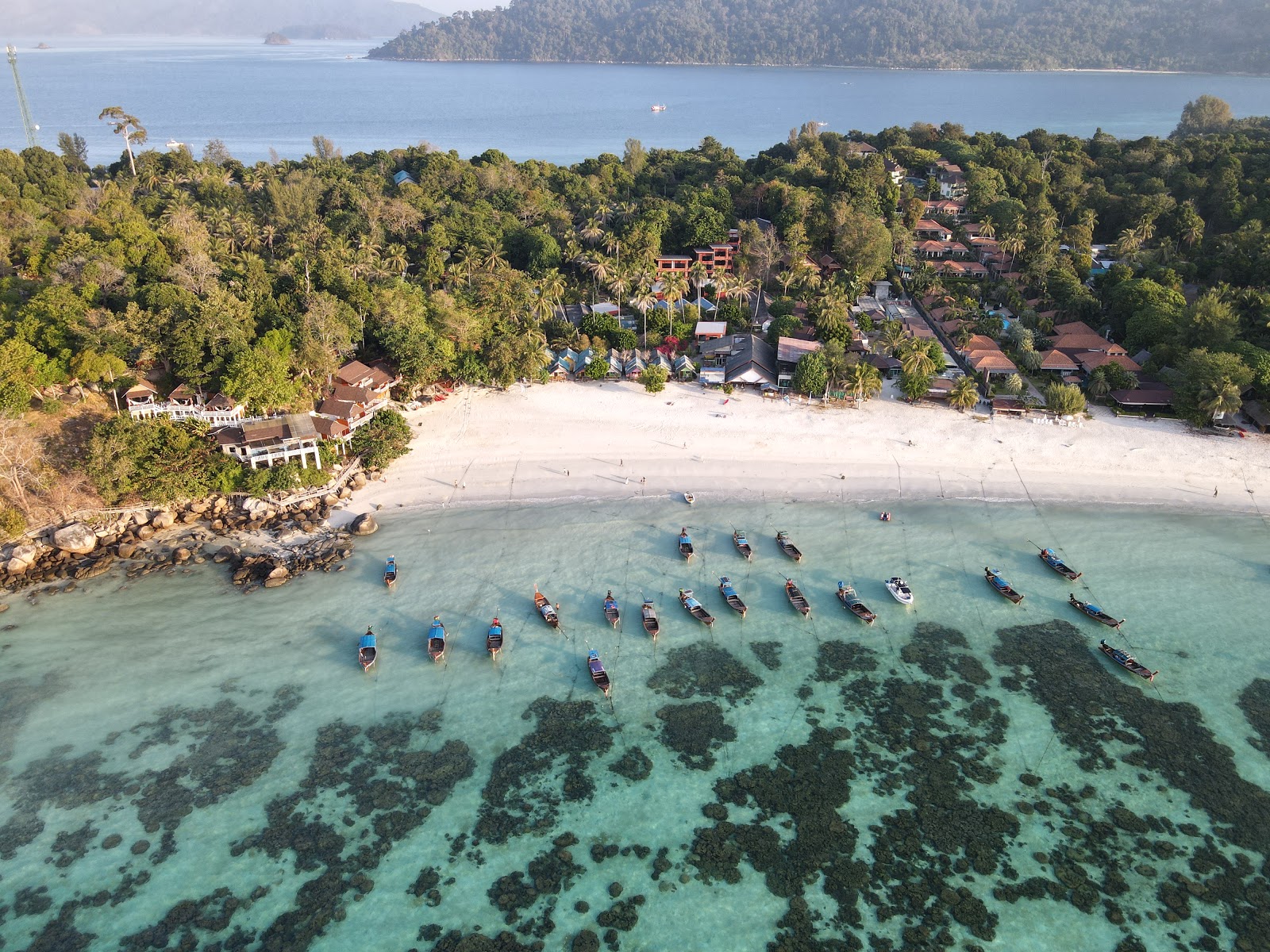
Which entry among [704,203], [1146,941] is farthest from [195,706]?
[704,203]

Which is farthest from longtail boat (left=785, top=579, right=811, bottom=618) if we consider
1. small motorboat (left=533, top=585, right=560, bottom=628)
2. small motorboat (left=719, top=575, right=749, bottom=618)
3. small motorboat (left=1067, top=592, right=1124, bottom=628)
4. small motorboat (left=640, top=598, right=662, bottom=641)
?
small motorboat (left=1067, top=592, right=1124, bottom=628)

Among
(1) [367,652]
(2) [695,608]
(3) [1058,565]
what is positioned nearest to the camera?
(1) [367,652]

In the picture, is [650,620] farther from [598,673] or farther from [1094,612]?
[1094,612]

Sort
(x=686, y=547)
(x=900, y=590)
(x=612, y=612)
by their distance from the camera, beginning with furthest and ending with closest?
(x=686, y=547) → (x=900, y=590) → (x=612, y=612)

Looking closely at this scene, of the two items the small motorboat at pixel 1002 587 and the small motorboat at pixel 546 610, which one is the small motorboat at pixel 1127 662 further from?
the small motorboat at pixel 546 610

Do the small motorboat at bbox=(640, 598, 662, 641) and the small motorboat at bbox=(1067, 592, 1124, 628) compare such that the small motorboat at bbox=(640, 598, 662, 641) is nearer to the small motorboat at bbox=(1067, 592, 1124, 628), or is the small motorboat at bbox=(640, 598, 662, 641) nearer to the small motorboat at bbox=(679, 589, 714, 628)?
the small motorboat at bbox=(679, 589, 714, 628)

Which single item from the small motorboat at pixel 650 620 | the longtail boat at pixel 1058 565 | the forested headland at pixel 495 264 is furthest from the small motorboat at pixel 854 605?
the forested headland at pixel 495 264

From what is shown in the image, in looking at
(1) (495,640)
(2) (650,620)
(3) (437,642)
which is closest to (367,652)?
(3) (437,642)
